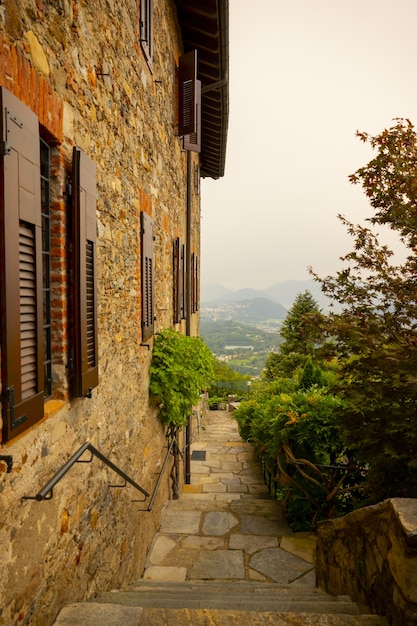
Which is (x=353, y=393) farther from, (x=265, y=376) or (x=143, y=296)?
(x=265, y=376)

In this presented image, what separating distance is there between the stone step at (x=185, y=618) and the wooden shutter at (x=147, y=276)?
245 cm

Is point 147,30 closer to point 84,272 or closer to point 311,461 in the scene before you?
point 84,272

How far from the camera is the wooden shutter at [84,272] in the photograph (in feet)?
7.67

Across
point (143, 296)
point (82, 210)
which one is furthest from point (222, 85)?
point (82, 210)

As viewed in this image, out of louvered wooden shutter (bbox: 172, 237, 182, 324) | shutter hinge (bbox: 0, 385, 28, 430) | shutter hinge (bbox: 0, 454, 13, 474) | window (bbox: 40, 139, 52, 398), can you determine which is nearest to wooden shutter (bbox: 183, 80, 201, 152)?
louvered wooden shutter (bbox: 172, 237, 182, 324)

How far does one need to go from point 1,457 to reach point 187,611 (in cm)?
155

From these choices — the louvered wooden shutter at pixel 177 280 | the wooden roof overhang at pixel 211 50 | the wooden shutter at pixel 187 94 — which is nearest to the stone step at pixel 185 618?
the louvered wooden shutter at pixel 177 280

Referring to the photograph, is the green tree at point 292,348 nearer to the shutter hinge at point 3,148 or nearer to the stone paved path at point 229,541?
the stone paved path at point 229,541

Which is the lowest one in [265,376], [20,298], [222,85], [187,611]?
[265,376]

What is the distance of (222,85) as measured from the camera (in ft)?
24.1

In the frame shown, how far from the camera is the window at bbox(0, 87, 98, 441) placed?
160 centimetres

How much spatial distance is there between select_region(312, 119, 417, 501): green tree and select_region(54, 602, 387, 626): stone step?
1634mm

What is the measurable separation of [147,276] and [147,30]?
269 centimetres

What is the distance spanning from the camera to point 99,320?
290 centimetres
